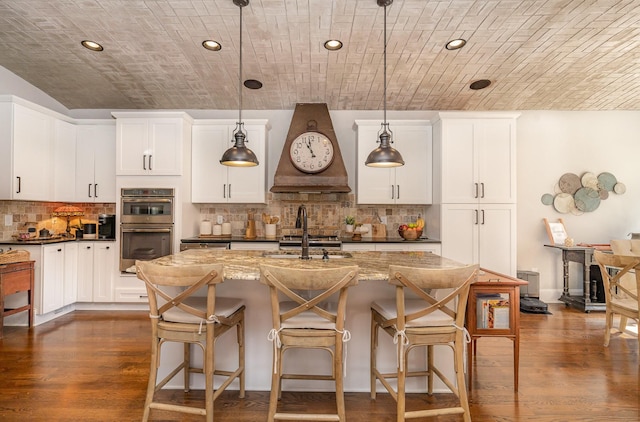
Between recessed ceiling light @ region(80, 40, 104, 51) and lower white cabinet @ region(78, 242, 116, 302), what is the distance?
2.28m

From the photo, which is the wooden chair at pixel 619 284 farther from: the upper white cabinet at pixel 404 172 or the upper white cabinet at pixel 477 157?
the upper white cabinet at pixel 404 172

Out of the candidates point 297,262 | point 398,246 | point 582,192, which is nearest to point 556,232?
point 582,192

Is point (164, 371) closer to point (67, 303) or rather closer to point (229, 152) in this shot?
point (229, 152)

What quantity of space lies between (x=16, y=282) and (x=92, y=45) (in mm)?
2575

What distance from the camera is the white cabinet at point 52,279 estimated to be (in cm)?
387

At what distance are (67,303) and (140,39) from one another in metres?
3.26

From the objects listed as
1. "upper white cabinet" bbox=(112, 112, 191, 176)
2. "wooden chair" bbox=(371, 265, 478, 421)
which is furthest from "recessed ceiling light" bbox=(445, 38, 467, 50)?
"upper white cabinet" bbox=(112, 112, 191, 176)

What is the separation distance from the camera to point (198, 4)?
A: 2.91 meters

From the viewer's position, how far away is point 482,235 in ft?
13.9

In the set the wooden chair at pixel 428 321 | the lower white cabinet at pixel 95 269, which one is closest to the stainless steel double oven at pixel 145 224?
the lower white cabinet at pixel 95 269

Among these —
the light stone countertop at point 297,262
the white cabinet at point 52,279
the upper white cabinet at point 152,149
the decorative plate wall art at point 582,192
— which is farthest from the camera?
the decorative plate wall art at point 582,192

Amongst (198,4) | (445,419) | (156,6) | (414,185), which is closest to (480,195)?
(414,185)

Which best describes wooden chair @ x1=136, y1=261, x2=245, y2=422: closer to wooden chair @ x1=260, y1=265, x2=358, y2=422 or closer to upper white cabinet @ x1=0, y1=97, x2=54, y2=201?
wooden chair @ x1=260, y1=265, x2=358, y2=422

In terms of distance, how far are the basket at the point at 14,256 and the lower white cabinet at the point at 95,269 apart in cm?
67
